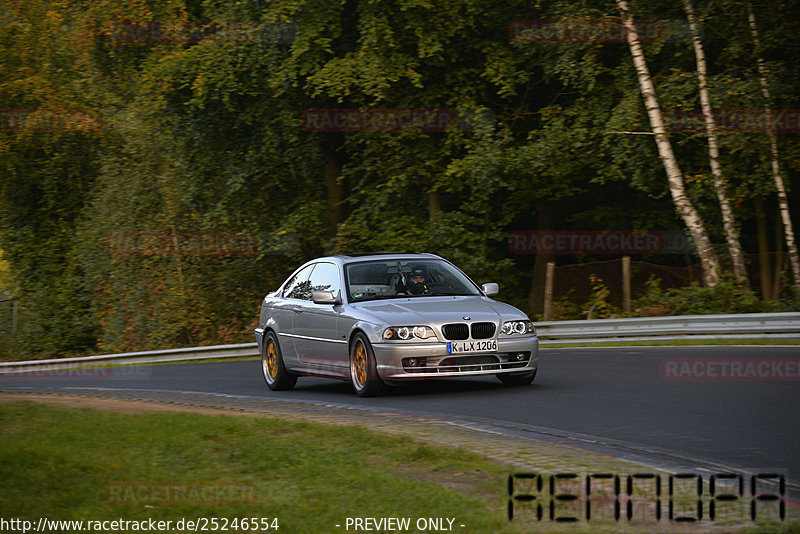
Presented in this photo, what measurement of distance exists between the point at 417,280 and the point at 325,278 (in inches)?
49.2

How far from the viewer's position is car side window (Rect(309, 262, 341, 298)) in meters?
14.3

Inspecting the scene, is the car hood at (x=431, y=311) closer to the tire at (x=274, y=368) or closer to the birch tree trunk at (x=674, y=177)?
the tire at (x=274, y=368)

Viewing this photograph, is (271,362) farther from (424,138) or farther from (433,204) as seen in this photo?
(424,138)

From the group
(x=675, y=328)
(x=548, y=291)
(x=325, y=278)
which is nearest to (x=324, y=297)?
(x=325, y=278)

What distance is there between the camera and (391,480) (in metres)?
7.34

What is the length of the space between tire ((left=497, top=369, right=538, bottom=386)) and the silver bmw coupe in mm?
14

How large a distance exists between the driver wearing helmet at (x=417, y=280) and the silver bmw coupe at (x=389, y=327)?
0.01 meters

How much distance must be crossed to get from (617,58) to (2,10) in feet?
73.0

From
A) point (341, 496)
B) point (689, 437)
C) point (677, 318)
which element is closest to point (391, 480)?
point (341, 496)

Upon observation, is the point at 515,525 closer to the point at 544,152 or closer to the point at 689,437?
the point at 689,437

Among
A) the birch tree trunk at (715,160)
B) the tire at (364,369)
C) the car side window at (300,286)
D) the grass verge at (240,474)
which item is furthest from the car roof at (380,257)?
the birch tree trunk at (715,160)

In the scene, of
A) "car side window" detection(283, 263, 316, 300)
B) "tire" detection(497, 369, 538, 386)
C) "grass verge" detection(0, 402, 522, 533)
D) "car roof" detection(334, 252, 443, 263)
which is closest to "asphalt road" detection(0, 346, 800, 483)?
"tire" detection(497, 369, 538, 386)

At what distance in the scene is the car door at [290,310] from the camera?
14961 millimetres

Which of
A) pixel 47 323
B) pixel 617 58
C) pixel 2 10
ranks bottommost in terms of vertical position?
pixel 47 323
